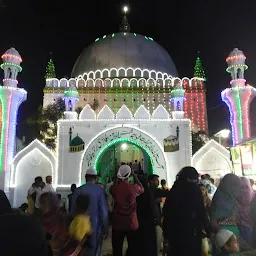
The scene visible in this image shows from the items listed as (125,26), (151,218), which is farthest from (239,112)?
(125,26)

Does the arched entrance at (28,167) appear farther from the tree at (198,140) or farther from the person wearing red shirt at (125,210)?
the person wearing red shirt at (125,210)

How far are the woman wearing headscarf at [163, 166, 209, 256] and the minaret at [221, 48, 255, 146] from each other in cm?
1389

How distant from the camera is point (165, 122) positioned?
16000 millimetres

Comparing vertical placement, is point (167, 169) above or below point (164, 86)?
below

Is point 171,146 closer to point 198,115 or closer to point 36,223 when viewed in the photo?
point 198,115

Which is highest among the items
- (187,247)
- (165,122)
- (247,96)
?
(247,96)

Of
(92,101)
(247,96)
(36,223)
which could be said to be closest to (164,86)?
(92,101)

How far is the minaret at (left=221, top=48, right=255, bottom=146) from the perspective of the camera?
17438 mm

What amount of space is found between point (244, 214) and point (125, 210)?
1669mm

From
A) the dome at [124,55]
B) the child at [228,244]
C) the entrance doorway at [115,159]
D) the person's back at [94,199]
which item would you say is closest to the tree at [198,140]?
the entrance doorway at [115,159]

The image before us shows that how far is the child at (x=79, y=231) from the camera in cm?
386

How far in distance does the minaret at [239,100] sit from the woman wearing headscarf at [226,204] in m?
13.6

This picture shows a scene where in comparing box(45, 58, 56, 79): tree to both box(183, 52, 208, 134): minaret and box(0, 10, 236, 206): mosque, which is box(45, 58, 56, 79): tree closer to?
box(0, 10, 236, 206): mosque

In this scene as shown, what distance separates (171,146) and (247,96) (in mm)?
5341
